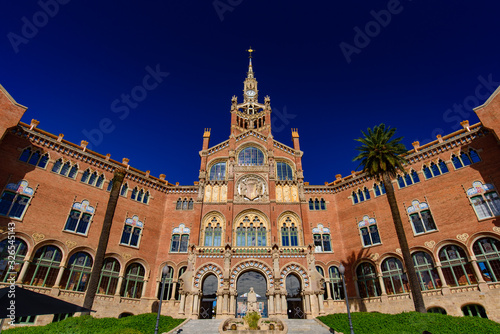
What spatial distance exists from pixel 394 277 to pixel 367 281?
3162 millimetres

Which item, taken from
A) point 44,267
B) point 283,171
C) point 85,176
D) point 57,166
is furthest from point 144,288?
point 283,171

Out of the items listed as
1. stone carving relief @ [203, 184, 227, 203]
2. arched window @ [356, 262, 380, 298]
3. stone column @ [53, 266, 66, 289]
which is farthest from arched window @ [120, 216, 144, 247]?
arched window @ [356, 262, 380, 298]

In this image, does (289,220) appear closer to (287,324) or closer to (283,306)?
(283,306)

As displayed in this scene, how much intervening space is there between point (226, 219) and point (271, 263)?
7.57 metres

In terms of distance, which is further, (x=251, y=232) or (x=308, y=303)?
(x=251, y=232)

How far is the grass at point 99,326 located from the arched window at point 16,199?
10.4m

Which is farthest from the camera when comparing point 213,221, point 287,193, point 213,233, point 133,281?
point 287,193

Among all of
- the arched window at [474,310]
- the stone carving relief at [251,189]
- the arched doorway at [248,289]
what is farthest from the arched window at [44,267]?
the arched window at [474,310]

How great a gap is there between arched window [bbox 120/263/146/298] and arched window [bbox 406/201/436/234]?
103 ft

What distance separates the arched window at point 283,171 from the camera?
38656 millimetres

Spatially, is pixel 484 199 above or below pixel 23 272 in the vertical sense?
above

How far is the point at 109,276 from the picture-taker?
1193 inches

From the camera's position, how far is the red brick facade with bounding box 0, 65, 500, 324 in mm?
26312

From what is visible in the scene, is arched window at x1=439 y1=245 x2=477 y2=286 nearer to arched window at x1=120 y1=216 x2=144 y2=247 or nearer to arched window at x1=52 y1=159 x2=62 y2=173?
arched window at x1=120 y1=216 x2=144 y2=247
